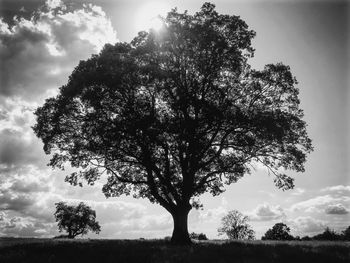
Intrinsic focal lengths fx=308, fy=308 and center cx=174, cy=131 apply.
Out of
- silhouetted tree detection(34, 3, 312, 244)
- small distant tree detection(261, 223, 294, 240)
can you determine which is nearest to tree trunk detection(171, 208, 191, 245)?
silhouetted tree detection(34, 3, 312, 244)

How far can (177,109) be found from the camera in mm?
26859

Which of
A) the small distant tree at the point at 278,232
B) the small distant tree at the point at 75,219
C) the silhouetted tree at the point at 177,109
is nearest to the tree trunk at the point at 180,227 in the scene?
the silhouetted tree at the point at 177,109

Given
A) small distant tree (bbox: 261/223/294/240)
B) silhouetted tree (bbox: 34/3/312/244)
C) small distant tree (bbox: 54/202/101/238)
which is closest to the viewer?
silhouetted tree (bbox: 34/3/312/244)

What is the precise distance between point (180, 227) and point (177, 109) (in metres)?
10.4

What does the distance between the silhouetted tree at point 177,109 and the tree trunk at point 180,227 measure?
0.29 feet

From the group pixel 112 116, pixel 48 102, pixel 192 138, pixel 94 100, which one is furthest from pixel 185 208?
pixel 48 102

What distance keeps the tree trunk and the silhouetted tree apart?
0.09 metres

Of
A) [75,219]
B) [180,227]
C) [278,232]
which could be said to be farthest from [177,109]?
[278,232]

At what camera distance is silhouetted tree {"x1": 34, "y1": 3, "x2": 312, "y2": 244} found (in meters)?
25.4

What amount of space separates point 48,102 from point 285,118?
828 inches

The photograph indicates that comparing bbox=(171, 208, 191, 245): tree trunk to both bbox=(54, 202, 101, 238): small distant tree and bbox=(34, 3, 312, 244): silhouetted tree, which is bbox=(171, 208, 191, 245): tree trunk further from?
bbox=(54, 202, 101, 238): small distant tree

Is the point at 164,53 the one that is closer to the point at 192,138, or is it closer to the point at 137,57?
the point at 137,57

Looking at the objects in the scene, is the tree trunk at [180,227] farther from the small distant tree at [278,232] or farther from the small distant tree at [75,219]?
the small distant tree at [278,232]

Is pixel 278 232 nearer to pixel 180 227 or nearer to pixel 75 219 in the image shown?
pixel 75 219
